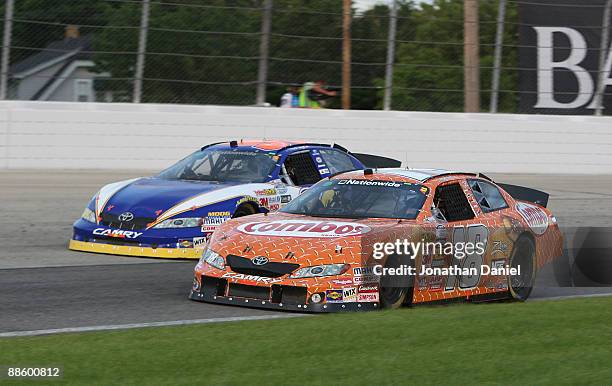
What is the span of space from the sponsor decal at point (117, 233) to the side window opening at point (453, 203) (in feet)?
12.0

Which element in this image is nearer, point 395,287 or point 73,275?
point 395,287

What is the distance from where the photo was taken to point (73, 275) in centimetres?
1065

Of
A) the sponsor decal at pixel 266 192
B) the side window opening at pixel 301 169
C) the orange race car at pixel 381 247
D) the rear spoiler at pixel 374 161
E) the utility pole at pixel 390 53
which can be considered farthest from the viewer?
the utility pole at pixel 390 53

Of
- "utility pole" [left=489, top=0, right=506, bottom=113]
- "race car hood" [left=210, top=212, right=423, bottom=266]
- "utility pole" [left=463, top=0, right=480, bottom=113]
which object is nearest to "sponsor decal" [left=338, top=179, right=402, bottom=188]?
"race car hood" [left=210, top=212, right=423, bottom=266]

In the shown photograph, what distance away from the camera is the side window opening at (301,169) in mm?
13336

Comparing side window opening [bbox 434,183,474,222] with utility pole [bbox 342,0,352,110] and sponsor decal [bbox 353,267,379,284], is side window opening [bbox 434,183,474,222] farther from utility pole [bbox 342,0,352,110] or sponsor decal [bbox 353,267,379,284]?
utility pole [bbox 342,0,352,110]

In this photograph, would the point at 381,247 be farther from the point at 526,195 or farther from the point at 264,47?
the point at 264,47

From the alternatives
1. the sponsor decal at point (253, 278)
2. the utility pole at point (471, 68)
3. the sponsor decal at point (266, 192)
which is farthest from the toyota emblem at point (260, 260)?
the utility pole at point (471, 68)

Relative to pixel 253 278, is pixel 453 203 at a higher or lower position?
higher

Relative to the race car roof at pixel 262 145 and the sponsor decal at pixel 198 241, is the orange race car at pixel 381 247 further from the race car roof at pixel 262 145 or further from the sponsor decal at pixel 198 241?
the race car roof at pixel 262 145

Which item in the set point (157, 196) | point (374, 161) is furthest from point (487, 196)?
point (374, 161)

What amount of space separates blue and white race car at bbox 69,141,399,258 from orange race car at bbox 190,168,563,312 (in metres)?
2.26

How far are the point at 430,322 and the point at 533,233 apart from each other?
9.44 feet

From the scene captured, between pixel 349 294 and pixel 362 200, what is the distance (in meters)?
1.34
